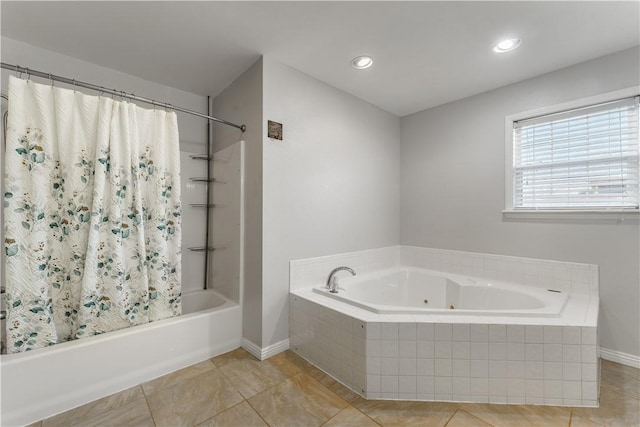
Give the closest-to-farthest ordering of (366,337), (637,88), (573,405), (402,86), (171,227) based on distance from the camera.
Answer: (573,405), (366,337), (637,88), (171,227), (402,86)

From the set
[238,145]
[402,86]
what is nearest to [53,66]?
[238,145]

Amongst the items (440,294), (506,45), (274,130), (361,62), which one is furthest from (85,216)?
(506,45)

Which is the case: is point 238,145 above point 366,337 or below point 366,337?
above

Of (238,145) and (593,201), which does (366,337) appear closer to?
(238,145)

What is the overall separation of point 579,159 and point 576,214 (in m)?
0.42

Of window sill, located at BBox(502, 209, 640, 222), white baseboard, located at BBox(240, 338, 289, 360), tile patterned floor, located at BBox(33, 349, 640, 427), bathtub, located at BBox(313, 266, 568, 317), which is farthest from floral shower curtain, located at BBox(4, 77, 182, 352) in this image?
window sill, located at BBox(502, 209, 640, 222)

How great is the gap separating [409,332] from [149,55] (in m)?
2.60

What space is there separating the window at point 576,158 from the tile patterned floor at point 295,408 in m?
1.21

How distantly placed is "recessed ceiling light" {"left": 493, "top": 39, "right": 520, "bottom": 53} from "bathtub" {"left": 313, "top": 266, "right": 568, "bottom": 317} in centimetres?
174

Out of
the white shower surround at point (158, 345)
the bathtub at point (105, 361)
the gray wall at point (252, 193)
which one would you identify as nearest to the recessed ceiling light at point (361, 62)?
the gray wall at point (252, 193)

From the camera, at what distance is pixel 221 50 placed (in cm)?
196

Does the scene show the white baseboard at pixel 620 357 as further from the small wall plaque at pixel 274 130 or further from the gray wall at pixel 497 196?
the small wall plaque at pixel 274 130

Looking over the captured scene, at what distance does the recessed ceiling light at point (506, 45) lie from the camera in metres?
1.81

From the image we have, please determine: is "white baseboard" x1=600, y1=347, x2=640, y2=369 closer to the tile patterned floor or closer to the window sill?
the tile patterned floor
